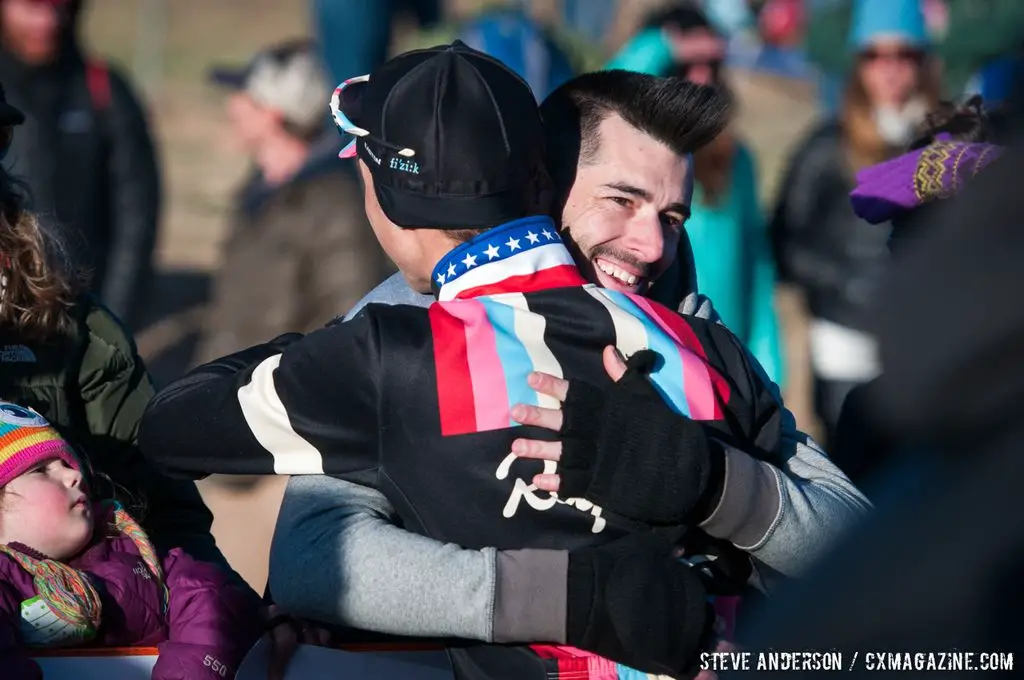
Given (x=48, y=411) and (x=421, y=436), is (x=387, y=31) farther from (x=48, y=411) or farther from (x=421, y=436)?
(x=421, y=436)

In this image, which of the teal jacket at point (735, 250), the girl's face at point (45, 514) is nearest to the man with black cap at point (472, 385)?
the girl's face at point (45, 514)

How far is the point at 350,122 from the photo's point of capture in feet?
8.95

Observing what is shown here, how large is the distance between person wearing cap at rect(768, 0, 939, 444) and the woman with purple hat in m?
2.79

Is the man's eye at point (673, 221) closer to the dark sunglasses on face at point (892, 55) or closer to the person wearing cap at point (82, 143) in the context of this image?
→ the person wearing cap at point (82, 143)

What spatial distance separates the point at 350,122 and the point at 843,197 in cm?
420

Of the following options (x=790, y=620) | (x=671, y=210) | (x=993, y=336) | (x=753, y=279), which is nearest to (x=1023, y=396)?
(x=993, y=336)

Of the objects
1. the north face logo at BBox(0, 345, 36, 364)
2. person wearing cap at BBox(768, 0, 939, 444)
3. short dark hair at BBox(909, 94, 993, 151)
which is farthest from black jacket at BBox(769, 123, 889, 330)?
the north face logo at BBox(0, 345, 36, 364)

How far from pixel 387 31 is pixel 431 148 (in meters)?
6.67

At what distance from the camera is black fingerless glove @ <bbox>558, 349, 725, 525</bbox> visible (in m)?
2.35

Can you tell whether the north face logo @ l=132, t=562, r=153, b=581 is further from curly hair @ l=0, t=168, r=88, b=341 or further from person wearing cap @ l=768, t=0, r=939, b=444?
person wearing cap @ l=768, t=0, r=939, b=444

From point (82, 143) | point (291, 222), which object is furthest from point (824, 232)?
point (82, 143)

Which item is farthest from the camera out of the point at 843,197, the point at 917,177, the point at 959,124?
the point at 843,197

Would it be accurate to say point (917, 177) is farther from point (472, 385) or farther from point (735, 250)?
point (735, 250)

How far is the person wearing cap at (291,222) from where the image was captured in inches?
279
